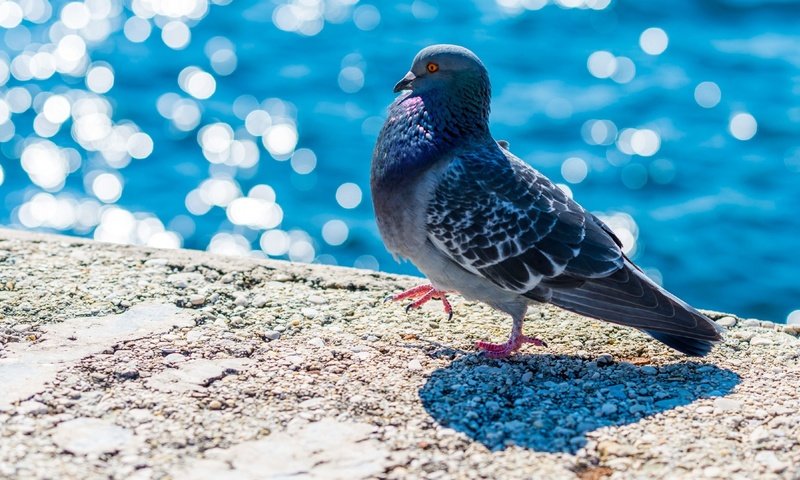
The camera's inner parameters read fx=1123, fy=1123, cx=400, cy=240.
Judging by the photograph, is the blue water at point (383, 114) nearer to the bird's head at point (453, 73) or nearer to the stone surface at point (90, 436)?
the bird's head at point (453, 73)

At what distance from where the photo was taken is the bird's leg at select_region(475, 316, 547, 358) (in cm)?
550

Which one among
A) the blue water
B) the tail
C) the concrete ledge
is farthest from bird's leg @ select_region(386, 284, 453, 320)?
the blue water

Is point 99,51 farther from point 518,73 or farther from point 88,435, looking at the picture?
point 88,435

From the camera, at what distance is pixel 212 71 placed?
1445 cm

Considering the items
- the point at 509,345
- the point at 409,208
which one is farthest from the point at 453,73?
the point at 509,345

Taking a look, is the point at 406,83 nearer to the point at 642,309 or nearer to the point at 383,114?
the point at 642,309

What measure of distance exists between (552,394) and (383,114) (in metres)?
8.74

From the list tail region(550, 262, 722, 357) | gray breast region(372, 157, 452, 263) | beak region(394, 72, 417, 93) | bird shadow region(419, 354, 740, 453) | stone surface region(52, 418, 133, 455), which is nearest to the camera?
stone surface region(52, 418, 133, 455)

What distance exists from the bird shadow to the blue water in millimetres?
6197

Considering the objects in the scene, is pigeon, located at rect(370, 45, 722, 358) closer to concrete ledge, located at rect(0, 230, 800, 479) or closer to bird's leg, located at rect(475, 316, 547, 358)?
bird's leg, located at rect(475, 316, 547, 358)

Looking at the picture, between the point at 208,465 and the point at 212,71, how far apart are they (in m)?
10.7

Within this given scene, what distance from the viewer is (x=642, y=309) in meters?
5.44

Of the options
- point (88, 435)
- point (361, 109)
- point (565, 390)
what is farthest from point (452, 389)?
point (361, 109)

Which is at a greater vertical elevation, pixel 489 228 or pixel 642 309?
pixel 489 228
